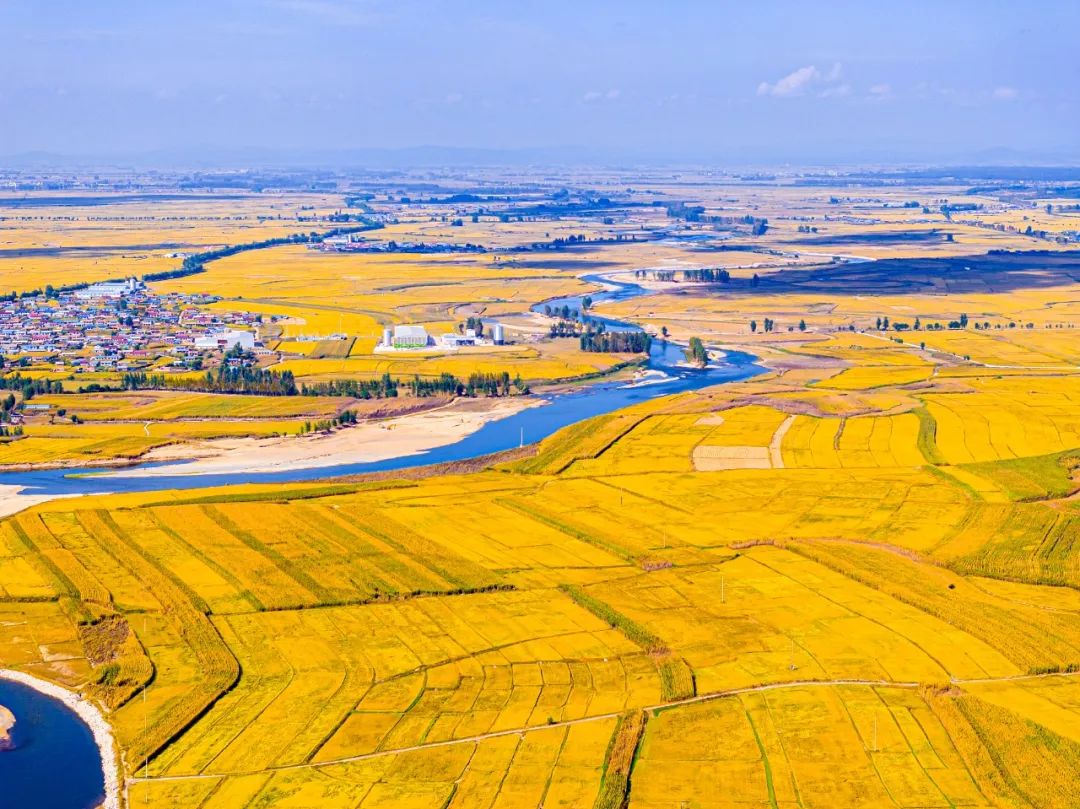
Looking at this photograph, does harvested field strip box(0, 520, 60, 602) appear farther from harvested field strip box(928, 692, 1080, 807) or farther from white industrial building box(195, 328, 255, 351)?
white industrial building box(195, 328, 255, 351)

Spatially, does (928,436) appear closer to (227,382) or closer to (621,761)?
(621,761)

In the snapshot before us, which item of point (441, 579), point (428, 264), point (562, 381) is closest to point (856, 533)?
point (441, 579)

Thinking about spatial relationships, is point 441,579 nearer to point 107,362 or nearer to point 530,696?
point 530,696

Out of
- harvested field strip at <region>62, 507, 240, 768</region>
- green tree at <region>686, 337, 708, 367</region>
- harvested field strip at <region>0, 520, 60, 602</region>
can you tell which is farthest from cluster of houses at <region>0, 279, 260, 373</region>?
harvested field strip at <region>62, 507, 240, 768</region>

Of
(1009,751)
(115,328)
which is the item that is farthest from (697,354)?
(1009,751)

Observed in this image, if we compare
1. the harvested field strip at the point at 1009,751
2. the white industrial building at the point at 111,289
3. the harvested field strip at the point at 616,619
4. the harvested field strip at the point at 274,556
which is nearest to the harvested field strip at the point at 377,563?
the harvested field strip at the point at 274,556
